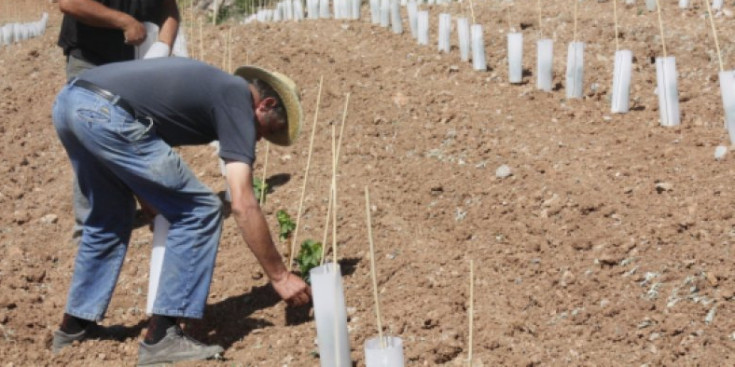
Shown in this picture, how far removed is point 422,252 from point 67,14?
1.90 metres

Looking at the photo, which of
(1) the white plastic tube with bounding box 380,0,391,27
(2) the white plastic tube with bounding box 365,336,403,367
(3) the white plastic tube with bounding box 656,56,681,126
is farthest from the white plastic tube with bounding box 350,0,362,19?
(2) the white plastic tube with bounding box 365,336,403,367

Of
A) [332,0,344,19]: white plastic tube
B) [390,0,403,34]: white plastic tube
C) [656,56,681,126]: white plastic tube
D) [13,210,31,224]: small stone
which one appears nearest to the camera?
[656,56,681,126]: white plastic tube

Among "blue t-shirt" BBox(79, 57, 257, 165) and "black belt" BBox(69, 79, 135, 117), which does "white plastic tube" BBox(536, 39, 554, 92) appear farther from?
"black belt" BBox(69, 79, 135, 117)

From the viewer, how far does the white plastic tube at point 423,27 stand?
796cm

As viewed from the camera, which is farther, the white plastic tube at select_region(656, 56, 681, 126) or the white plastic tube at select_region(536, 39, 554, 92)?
the white plastic tube at select_region(536, 39, 554, 92)

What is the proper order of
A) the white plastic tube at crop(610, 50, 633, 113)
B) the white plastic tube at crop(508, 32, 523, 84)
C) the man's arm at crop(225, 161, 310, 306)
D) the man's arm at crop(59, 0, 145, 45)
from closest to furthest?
the man's arm at crop(225, 161, 310, 306)
the man's arm at crop(59, 0, 145, 45)
the white plastic tube at crop(610, 50, 633, 113)
the white plastic tube at crop(508, 32, 523, 84)

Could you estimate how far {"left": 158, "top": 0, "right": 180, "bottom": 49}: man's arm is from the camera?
482cm

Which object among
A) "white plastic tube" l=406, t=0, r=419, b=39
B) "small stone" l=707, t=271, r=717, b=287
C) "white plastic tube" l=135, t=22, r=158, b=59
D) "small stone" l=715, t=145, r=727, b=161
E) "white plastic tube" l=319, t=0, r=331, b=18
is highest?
"white plastic tube" l=135, t=22, r=158, b=59

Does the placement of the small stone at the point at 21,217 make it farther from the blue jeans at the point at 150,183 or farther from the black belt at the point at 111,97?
the black belt at the point at 111,97

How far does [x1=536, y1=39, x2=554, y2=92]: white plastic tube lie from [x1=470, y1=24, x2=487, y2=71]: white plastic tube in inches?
25.4

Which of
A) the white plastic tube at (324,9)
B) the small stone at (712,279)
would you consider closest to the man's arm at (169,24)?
the small stone at (712,279)

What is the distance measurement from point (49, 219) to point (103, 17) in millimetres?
1647

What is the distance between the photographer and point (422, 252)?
14.6 ft

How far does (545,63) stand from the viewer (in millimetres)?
6250
